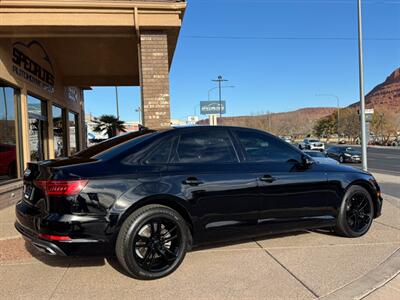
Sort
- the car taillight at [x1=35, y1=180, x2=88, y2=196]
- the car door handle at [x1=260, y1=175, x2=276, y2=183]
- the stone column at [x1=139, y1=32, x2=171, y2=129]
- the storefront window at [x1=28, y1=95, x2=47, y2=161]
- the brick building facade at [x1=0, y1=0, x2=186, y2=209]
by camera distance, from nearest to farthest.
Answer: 1. the car taillight at [x1=35, y1=180, x2=88, y2=196]
2. the car door handle at [x1=260, y1=175, x2=276, y2=183]
3. the brick building facade at [x1=0, y1=0, x2=186, y2=209]
4. the stone column at [x1=139, y1=32, x2=171, y2=129]
5. the storefront window at [x1=28, y1=95, x2=47, y2=161]

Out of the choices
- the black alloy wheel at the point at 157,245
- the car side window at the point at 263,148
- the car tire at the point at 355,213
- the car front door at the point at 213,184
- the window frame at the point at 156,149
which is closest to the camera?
the black alloy wheel at the point at 157,245

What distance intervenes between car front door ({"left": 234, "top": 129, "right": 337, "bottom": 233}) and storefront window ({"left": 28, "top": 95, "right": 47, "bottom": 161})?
304 inches

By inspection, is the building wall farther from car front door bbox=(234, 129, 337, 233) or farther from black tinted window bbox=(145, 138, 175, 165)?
car front door bbox=(234, 129, 337, 233)

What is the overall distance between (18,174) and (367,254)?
7867mm

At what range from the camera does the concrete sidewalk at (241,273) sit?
162 inches

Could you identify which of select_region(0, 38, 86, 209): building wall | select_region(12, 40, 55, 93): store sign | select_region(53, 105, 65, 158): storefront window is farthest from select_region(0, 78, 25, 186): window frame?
select_region(53, 105, 65, 158): storefront window

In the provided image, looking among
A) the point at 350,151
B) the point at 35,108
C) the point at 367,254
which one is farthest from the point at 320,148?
the point at 367,254

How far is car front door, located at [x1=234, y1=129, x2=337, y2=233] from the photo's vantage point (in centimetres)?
514

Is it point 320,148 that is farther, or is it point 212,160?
Answer: point 320,148

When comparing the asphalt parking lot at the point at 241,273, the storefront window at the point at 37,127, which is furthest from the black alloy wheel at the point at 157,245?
the storefront window at the point at 37,127

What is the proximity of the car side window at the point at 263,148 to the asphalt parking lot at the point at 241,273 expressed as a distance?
1.17 m

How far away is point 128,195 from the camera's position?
4.28 m

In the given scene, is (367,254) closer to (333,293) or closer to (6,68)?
(333,293)

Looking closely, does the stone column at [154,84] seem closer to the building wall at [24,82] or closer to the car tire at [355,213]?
the building wall at [24,82]
